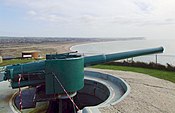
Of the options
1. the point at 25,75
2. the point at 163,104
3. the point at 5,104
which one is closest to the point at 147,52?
the point at 163,104

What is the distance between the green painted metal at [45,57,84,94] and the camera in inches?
279

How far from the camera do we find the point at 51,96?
743 cm

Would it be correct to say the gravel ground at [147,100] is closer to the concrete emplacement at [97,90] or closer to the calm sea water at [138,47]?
the concrete emplacement at [97,90]

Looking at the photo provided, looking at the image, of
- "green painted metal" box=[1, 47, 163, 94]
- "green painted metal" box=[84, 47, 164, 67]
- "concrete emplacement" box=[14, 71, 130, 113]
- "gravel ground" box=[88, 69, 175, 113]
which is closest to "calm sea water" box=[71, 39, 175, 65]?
"green painted metal" box=[84, 47, 164, 67]

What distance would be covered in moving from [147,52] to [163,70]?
427cm

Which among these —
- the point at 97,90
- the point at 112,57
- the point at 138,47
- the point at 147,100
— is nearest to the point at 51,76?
the point at 97,90

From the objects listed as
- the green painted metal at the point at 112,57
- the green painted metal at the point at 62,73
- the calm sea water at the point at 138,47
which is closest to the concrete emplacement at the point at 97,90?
the green painted metal at the point at 62,73

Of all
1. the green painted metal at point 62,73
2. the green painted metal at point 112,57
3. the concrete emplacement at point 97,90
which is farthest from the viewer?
the green painted metal at point 112,57

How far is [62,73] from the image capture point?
23.4ft

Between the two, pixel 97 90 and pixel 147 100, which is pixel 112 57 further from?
pixel 147 100

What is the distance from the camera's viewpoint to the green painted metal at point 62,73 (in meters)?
7.09

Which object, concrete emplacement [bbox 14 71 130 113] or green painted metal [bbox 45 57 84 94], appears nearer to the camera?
green painted metal [bbox 45 57 84 94]

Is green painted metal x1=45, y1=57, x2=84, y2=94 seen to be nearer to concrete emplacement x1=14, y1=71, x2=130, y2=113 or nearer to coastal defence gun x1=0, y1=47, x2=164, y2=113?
coastal defence gun x1=0, y1=47, x2=164, y2=113

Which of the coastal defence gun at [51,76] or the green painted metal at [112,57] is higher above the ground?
the green painted metal at [112,57]
